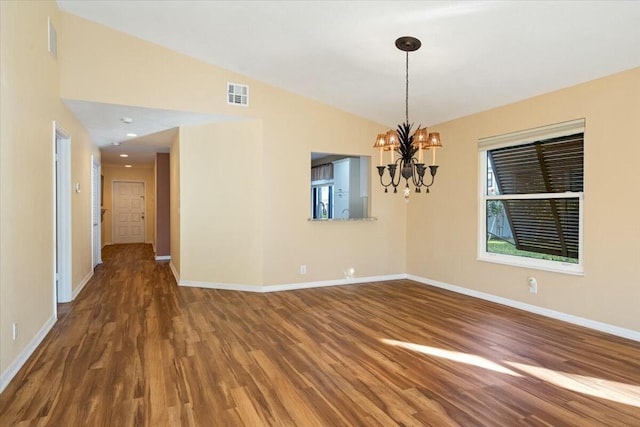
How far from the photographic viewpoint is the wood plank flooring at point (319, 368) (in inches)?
85.4

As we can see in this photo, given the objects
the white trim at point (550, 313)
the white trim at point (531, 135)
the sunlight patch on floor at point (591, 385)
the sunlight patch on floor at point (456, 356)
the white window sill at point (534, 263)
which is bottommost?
the sunlight patch on floor at point (456, 356)

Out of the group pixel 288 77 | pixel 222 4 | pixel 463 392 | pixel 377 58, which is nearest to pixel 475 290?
pixel 463 392

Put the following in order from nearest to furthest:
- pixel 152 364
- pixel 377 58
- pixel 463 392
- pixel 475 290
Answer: pixel 463 392 → pixel 152 364 → pixel 377 58 → pixel 475 290

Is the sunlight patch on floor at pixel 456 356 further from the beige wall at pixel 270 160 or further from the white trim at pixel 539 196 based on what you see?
the beige wall at pixel 270 160

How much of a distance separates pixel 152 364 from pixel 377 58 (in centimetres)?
366

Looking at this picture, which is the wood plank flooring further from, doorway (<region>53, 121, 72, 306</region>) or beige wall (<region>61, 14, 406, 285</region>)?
beige wall (<region>61, 14, 406, 285</region>)

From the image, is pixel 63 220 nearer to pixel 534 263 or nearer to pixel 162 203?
pixel 162 203

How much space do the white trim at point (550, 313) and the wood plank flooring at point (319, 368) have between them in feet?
0.46

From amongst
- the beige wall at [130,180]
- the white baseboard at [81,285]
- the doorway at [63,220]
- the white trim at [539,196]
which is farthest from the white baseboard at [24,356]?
the beige wall at [130,180]

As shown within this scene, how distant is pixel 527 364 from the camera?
2887 mm

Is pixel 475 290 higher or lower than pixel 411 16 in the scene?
lower

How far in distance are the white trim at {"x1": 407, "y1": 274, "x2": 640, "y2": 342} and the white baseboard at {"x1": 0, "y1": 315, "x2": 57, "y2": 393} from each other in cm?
496

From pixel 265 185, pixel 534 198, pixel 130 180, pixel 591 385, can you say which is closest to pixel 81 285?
pixel 265 185

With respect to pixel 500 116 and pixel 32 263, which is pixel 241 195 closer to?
pixel 32 263
